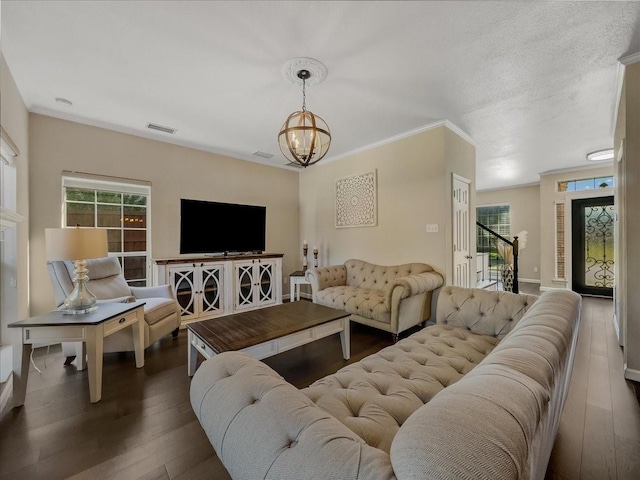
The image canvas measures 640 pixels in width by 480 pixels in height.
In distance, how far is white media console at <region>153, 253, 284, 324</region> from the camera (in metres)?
3.51

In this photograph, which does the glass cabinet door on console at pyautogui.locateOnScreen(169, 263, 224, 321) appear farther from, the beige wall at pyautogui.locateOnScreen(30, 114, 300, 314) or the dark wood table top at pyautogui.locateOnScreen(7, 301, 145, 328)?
the dark wood table top at pyautogui.locateOnScreen(7, 301, 145, 328)

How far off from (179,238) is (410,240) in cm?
321

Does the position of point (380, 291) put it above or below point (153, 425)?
above

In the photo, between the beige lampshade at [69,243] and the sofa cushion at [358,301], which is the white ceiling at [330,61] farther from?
the sofa cushion at [358,301]

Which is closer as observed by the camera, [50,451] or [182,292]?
[50,451]

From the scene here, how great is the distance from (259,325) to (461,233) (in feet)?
9.77

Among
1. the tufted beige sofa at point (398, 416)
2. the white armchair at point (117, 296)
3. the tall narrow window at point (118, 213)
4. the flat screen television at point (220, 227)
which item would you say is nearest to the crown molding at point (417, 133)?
the flat screen television at point (220, 227)

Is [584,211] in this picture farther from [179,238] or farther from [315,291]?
[179,238]

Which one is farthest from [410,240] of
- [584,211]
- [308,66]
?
[584,211]

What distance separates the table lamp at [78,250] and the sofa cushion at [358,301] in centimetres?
233

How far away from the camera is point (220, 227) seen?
4.12 metres

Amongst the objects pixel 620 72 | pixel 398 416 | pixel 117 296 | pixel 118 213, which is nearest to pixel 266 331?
pixel 398 416

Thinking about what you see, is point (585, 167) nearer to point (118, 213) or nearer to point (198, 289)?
point (198, 289)

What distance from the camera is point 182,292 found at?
140 inches
